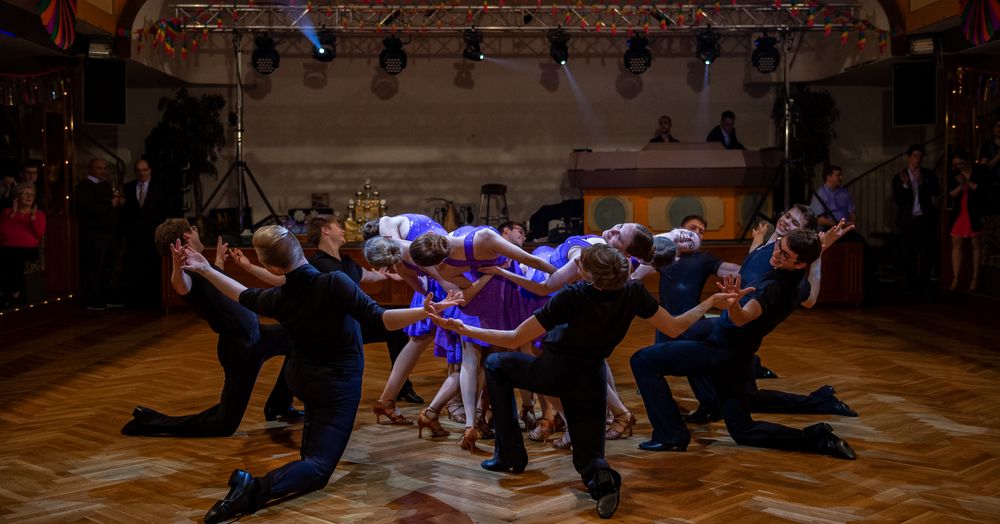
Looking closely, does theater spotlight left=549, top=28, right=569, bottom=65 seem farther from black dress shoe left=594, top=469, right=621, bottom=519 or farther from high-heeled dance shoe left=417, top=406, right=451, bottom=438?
black dress shoe left=594, top=469, right=621, bottom=519

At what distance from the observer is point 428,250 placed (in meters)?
4.51

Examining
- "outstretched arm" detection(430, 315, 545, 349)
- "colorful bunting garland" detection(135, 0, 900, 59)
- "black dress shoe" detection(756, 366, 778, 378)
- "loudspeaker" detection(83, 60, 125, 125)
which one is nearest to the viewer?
"outstretched arm" detection(430, 315, 545, 349)

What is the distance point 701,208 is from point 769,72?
2194mm

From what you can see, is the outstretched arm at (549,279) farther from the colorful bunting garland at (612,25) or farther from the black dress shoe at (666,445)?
the colorful bunting garland at (612,25)

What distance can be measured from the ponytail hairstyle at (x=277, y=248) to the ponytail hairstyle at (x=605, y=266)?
3.89ft

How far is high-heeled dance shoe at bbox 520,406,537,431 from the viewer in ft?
17.1

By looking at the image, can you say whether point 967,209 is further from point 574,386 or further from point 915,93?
point 574,386

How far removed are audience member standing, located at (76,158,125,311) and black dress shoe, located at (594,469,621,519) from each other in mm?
7671

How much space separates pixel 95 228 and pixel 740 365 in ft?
24.9

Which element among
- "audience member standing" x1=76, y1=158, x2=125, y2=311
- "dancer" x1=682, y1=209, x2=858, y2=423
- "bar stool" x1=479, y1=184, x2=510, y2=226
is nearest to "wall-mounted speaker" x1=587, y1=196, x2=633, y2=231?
"bar stool" x1=479, y1=184, x2=510, y2=226

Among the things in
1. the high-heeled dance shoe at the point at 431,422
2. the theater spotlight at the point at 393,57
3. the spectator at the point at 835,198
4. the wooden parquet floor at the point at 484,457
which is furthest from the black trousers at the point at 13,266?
the spectator at the point at 835,198

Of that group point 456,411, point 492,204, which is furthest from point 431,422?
point 492,204

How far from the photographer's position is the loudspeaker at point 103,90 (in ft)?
34.7

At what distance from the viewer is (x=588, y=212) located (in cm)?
1145
